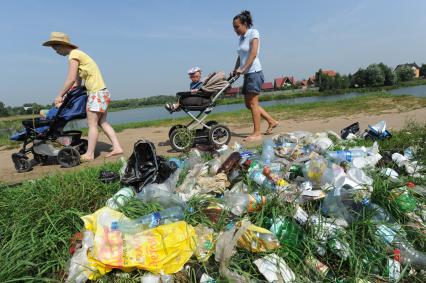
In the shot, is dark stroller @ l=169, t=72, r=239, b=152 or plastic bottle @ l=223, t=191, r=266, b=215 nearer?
plastic bottle @ l=223, t=191, r=266, b=215

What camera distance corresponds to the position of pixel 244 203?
6.88ft

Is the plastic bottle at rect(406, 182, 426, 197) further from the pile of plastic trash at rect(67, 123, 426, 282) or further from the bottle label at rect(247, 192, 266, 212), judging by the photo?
the bottle label at rect(247, 192, 266, 212)

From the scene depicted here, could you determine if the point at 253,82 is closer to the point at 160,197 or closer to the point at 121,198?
the point at 160,197

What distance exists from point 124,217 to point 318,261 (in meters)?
1.27

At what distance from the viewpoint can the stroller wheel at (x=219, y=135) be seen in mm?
4668

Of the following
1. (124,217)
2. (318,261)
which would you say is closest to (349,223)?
(318,261)

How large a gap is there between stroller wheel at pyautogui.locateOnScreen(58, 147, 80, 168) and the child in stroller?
61.7 inches

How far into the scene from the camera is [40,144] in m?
4.15

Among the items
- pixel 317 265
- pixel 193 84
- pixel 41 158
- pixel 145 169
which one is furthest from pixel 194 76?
pixel 317 265

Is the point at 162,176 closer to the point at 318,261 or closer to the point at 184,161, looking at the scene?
the point at 184,161

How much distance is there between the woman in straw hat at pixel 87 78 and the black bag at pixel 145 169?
1815 millimetres

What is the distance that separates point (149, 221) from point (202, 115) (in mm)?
3052

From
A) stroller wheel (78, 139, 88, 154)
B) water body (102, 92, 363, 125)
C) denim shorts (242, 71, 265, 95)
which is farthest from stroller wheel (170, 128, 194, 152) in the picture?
water body (102, 92, 363, 125)

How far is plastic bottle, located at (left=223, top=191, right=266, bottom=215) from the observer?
2068 millimetres
